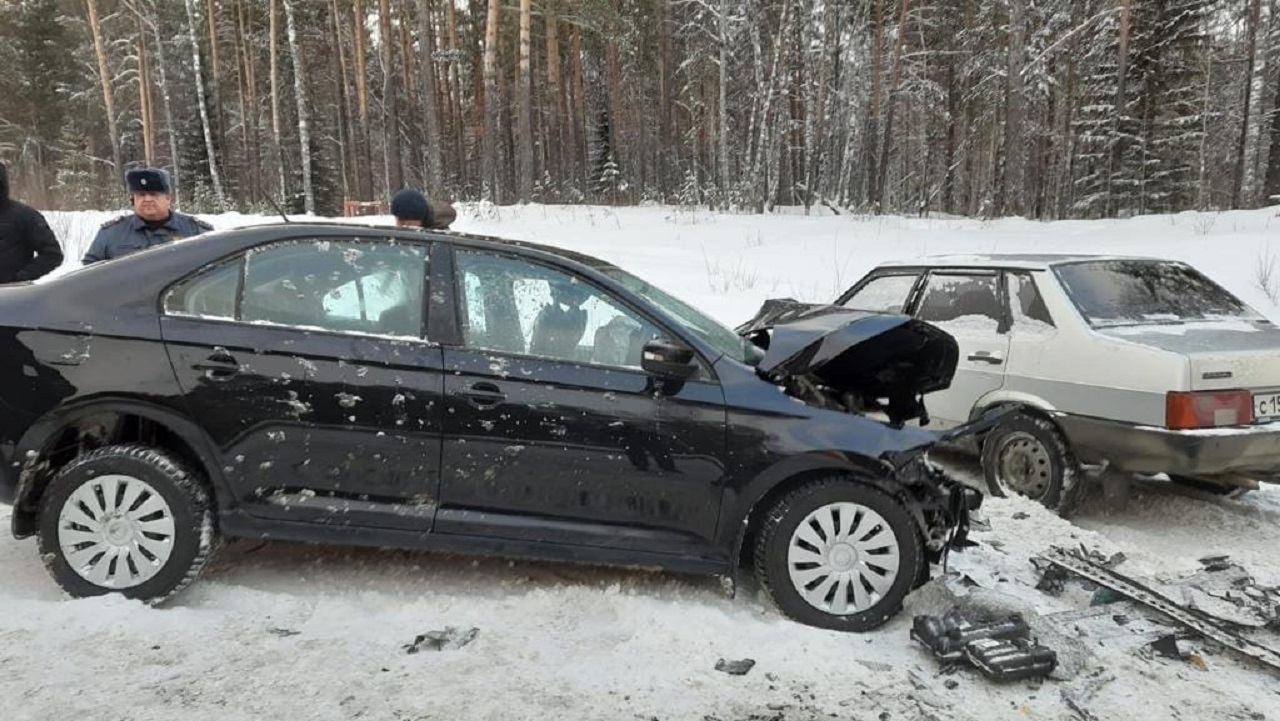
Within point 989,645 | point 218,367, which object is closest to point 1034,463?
point 989,645

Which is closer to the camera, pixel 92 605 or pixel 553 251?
pixel 92 605

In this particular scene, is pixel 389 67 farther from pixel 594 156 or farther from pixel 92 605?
pixel 92 605

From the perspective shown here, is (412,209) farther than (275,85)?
No

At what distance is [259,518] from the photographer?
3.15 metres

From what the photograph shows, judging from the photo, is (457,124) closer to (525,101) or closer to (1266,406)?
(525,101)

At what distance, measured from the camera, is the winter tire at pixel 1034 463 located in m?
4.51

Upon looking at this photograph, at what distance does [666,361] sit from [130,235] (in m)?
3.85

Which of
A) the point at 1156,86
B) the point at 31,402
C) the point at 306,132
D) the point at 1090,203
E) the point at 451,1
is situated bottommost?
the point at 31,402

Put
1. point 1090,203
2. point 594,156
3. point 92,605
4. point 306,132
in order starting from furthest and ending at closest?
point 594,156, point 1090,203, point 306,132, point 92,605

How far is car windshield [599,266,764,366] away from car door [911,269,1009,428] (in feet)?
6.59

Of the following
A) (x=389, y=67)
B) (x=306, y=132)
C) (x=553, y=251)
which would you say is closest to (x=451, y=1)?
(x=389, y=67)

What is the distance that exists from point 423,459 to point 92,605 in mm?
1424

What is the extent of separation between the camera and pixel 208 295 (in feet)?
10.6

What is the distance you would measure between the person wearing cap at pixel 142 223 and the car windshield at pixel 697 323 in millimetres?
3007
